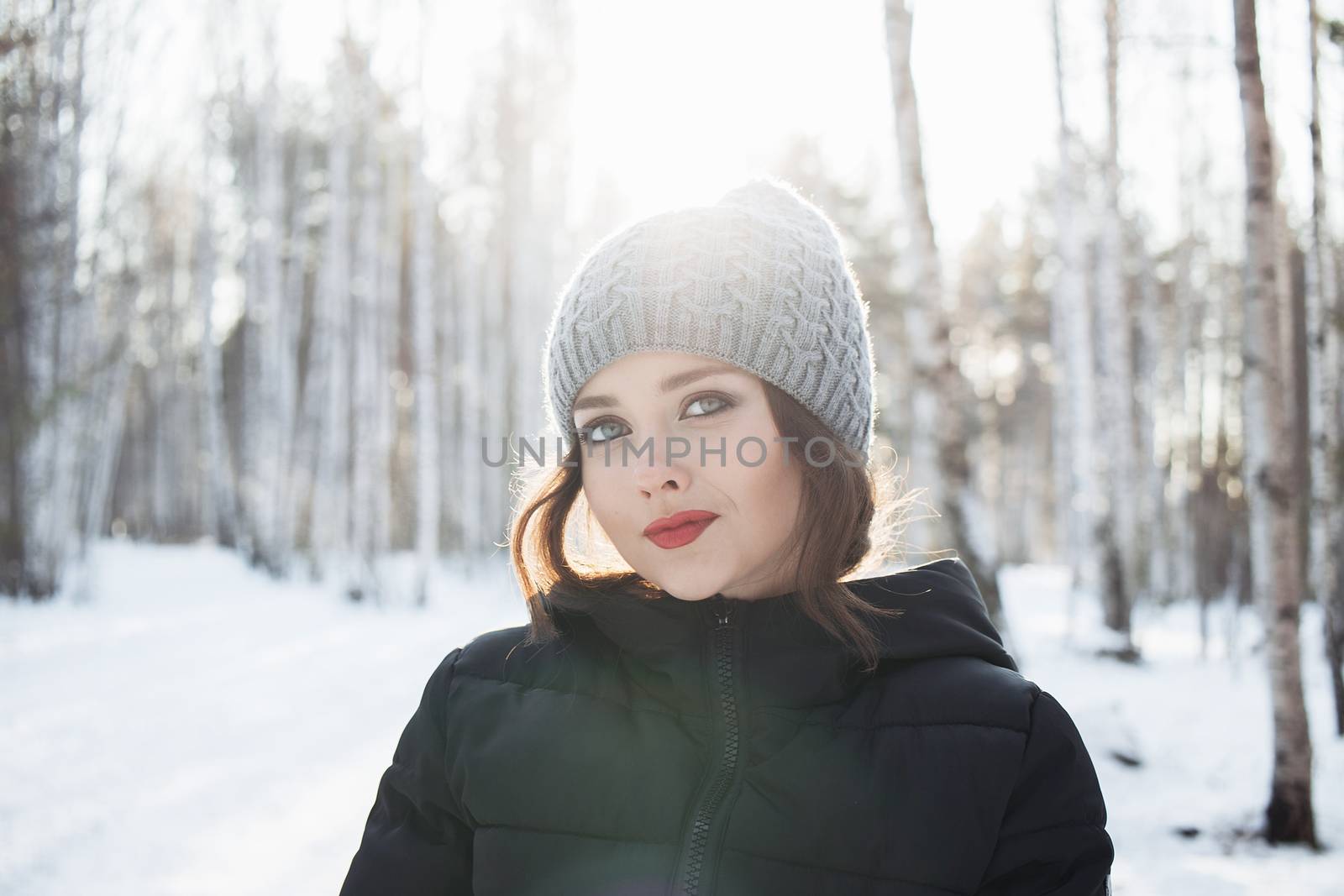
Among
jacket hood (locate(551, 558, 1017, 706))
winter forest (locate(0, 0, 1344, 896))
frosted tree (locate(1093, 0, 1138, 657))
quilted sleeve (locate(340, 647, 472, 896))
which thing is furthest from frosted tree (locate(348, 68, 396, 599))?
jacket hood (locate(551, 558, 1017, 706))

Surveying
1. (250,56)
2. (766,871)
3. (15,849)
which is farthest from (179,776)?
(250,56)

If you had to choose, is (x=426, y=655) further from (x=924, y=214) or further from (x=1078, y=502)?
(x=1078, y=502)

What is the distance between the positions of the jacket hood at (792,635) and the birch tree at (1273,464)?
2879 millimetres

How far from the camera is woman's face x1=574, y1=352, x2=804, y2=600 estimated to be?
1.42m

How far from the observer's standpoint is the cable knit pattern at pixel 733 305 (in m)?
1.47

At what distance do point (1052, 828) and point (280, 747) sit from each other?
4.64 m

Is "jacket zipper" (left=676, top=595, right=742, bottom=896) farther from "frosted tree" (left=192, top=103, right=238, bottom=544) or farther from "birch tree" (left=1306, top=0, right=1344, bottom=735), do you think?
"frosted tree" (left=192, top=103, right=238, bottom=544)

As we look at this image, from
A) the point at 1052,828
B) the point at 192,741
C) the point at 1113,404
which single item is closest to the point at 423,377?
the point at 192,741

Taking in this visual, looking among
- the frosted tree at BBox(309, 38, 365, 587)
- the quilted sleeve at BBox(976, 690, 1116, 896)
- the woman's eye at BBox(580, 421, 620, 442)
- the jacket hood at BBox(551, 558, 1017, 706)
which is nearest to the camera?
the quilted sleeve at BBox(976, 690, 1116, 896)

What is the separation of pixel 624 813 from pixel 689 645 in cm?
28

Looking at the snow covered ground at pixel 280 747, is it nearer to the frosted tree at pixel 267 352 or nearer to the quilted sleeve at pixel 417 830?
the quilted sleeve at pixel 417 830

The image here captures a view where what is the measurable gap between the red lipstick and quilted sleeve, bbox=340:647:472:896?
1.55ft

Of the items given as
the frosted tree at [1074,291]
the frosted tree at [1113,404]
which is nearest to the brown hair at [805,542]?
the frosted tree at [1113,404]

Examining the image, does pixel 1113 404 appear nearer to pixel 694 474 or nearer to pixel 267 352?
pixel 694 474
